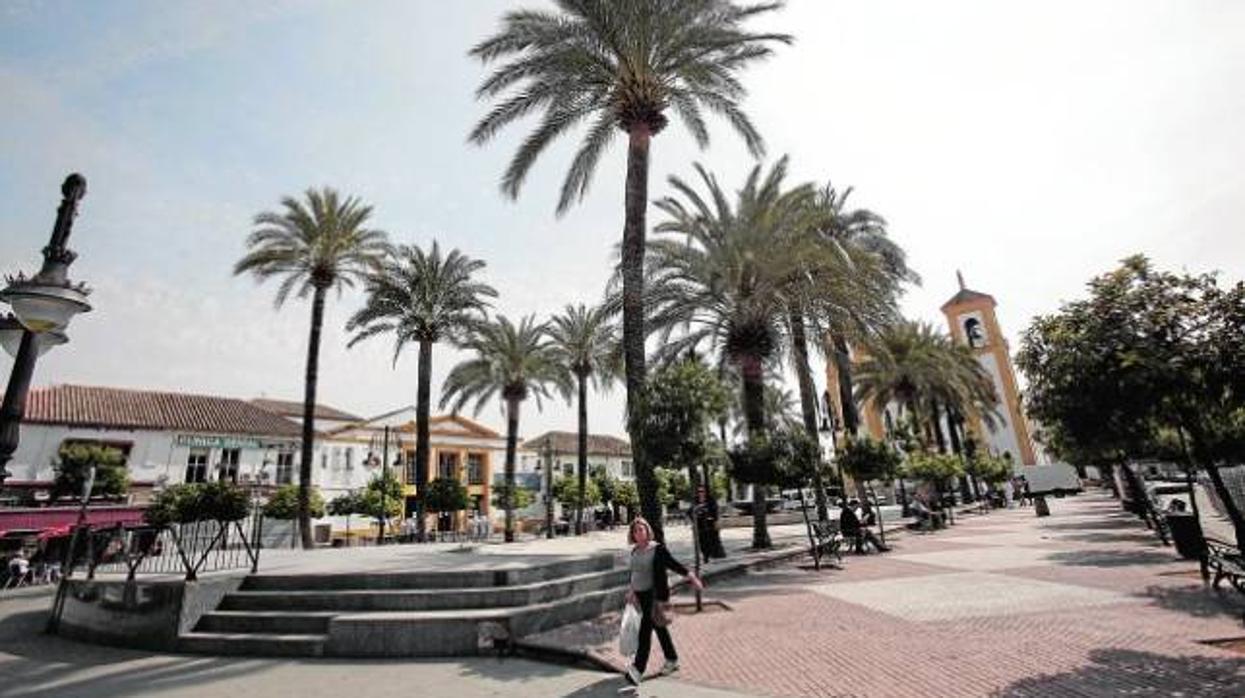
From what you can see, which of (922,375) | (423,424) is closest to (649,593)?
(423,424)

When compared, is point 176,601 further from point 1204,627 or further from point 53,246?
point 1204,627

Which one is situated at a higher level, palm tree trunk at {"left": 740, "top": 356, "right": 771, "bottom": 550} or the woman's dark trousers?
palm tree trunk at {"left": 740, "top": 356, "right": 771, "bottom": 550}

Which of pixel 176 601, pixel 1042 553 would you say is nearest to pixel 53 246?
pixel 176 601

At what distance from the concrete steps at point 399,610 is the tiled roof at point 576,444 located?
50.6m

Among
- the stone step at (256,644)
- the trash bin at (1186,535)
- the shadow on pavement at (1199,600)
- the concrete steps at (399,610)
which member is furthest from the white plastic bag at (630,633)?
the trash bin at (1186,535)

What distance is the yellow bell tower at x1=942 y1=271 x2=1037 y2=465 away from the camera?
2638 inches

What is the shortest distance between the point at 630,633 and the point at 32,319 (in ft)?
18.2

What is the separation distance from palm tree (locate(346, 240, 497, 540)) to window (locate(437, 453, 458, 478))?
24075 mm

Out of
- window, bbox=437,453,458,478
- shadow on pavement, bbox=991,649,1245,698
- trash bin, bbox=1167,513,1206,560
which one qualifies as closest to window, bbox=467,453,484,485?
window, bbox=437,453,458,478

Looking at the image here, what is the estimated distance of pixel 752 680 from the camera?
5.99 metres

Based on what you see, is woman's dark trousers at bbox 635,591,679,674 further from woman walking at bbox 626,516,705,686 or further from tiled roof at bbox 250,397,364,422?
tiled roof at bbox 250,397,364,422

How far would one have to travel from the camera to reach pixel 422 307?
27141mm

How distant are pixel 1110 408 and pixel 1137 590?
155 inches

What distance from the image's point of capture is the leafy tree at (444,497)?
3341 centimetres
